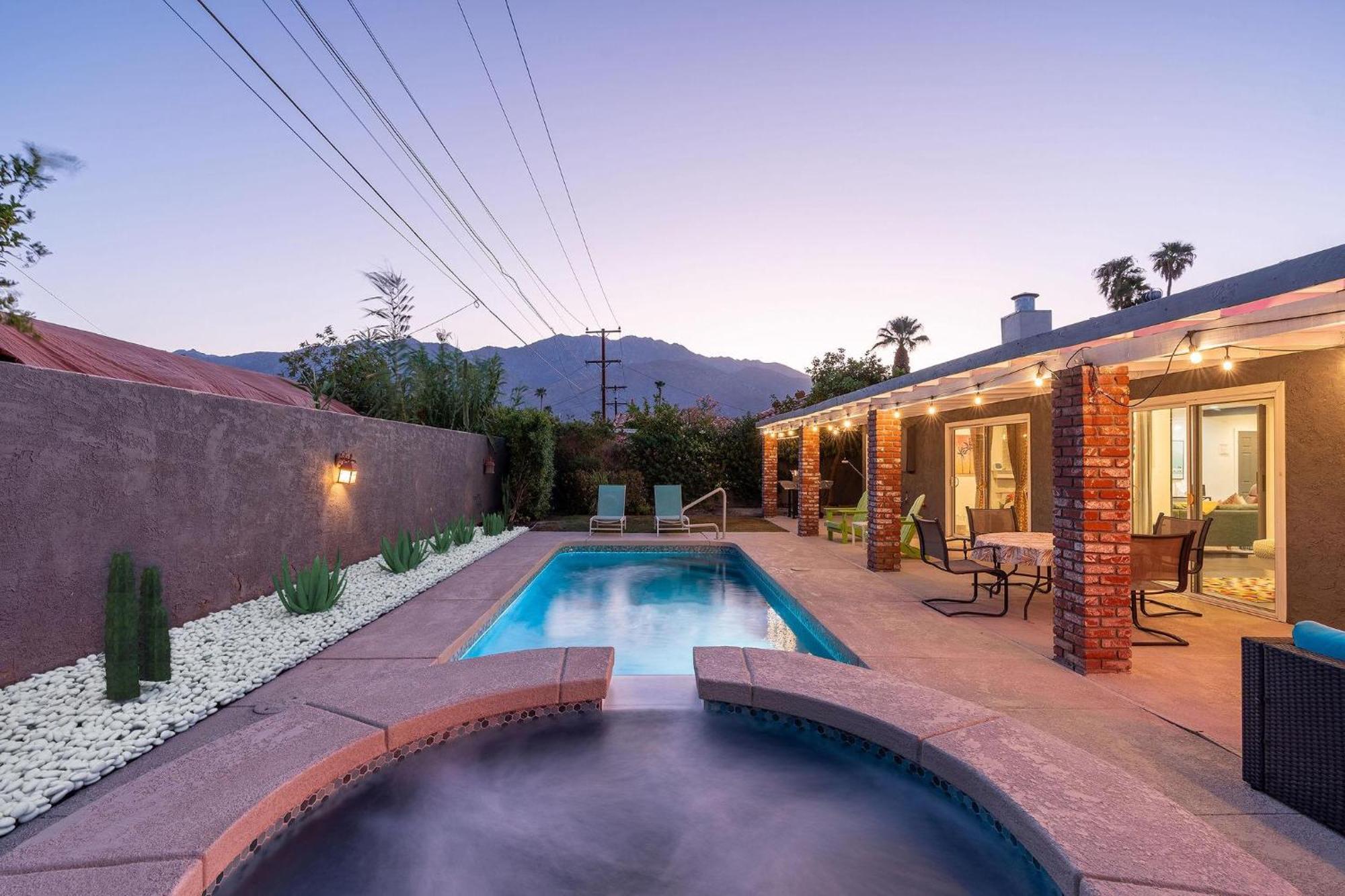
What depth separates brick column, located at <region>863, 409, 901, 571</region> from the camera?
23.6 feet

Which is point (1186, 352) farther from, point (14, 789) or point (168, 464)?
point (168, 464)

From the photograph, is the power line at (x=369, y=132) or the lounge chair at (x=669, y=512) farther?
the lounge chair at (x=669, y=512)

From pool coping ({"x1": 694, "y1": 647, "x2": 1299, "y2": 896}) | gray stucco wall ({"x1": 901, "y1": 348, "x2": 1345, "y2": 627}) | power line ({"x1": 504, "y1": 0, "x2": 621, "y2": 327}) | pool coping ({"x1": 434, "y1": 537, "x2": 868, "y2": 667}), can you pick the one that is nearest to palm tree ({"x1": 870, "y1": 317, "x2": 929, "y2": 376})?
power line ({"x1": 504, "y1": 0, "x2": 621, "y2": 327})

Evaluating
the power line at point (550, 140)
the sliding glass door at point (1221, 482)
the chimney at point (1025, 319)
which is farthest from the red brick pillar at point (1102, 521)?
the power line at point (550, 140)

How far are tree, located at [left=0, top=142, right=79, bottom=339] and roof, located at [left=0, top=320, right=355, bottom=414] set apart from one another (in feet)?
3.05

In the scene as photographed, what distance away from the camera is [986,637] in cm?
448

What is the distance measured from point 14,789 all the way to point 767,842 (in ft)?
10.4

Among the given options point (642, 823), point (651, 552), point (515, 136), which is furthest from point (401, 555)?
point (515, 136)

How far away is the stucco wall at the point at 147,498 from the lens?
3.19 meters

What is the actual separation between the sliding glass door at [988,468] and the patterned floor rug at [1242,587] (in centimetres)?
227

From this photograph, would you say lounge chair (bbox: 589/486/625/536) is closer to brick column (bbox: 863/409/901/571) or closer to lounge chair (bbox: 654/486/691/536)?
lounge chair (bbox: 654/486/691/536)

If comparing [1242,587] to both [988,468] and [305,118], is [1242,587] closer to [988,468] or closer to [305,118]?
[988,468]

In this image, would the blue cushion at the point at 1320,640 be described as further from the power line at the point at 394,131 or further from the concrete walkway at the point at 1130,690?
the power line at the point at 394,131

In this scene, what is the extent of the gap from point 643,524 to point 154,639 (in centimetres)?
1012
